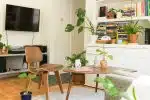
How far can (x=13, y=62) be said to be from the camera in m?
5.30

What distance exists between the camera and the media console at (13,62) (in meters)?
4.84

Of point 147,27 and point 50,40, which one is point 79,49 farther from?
point 147,27

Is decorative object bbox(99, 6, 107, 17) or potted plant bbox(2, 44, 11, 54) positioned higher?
decorative object bbox(99, 6, 107, 17)

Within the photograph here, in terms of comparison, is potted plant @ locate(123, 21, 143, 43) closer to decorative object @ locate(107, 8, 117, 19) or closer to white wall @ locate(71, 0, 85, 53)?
decorative object @ locate(107, 8, 117, 19)

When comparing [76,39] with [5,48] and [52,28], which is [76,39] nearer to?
[52,28]

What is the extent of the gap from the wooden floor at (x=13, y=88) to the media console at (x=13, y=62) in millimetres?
248

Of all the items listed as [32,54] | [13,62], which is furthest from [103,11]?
[13,62]

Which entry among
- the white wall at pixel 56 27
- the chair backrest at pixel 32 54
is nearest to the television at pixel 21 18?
the white wall at pixel 56 27

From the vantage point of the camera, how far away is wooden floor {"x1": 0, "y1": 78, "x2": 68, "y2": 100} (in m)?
3.47

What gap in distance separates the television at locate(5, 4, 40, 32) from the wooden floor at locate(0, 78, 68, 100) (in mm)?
1278

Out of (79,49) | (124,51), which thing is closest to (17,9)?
(79,49)

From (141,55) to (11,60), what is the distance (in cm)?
324

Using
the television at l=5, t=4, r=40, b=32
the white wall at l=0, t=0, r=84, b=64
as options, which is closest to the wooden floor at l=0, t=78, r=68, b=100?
the white wall at l=0, t=0, r=84, b=64

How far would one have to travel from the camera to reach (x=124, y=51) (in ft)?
12.0
